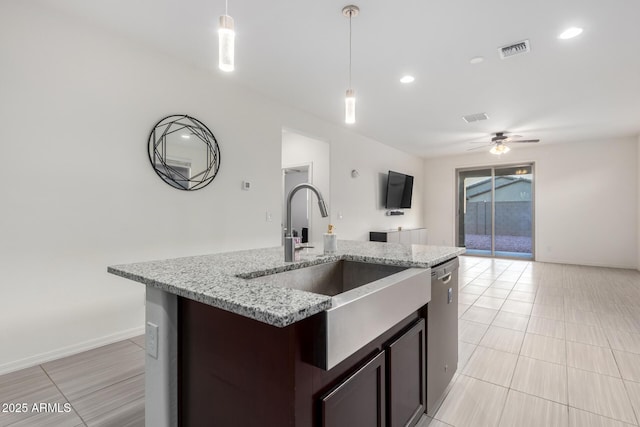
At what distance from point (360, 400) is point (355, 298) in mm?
421

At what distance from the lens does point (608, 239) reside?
614 cm

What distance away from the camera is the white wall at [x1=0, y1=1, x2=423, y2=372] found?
7.04 feet

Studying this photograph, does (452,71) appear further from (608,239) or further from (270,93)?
(608,239)

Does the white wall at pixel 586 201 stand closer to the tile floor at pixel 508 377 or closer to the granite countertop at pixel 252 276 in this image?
the tile floor at pixel 508 377

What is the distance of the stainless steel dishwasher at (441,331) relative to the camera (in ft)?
5.44

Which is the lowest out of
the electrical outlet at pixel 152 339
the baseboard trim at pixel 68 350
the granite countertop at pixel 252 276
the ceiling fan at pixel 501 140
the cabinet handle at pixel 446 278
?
the baseboard trim at pixel 68 350

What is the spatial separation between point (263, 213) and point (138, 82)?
1.85 meters

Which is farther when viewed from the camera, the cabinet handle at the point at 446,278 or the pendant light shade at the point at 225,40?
the cabinet handle at the point at 446,278

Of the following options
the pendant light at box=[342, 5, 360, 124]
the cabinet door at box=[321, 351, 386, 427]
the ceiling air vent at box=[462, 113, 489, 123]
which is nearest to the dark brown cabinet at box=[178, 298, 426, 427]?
the cabinet door at box=[321, 351, 386, 427]

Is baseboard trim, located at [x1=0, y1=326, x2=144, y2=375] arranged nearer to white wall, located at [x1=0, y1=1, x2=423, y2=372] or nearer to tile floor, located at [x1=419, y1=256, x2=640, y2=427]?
white wall, located at [x1=0, y1=1, x2=423, y2=372]

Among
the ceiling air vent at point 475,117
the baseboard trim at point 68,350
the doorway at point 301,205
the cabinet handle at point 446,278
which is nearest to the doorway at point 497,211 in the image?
the ceiling air vent at point 475,117

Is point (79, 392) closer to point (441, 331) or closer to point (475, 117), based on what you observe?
point (441, 331)

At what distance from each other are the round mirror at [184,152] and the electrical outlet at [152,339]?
2018 millimetres

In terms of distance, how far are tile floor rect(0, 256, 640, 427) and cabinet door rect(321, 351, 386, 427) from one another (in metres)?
0.68
